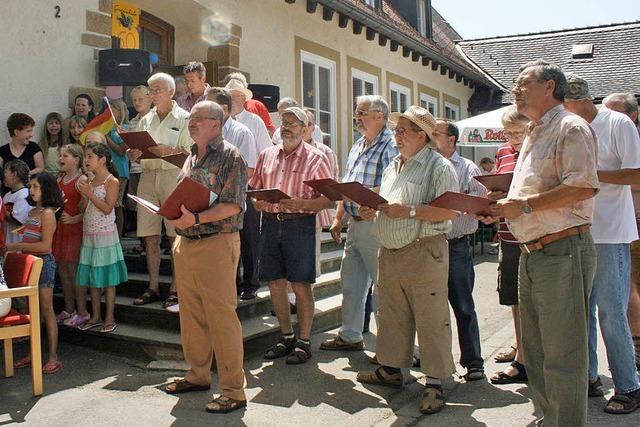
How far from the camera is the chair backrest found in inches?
189

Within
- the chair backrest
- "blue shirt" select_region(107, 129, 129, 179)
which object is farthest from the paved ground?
"blue shirt" select_region(107, 129, 129, 179)

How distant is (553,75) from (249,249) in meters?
3.43

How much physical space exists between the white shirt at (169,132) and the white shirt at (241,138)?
14.2 inches

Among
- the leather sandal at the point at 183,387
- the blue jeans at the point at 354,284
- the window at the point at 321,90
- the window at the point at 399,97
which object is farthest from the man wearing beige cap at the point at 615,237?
the window at the point at 399,97

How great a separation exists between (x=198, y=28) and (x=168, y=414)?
21.2 ft

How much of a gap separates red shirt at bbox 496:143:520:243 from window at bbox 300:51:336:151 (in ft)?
21.1

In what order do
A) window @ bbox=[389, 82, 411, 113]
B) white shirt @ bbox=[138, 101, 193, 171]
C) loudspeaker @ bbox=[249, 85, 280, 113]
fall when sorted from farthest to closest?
window @ bbox=[389, 82, 411, 113], loudspeaker @ bbox=[249, 85, 280, 113], white shirt @ bbox=[138, 101, 193, 171]

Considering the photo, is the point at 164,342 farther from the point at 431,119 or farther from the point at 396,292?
the point at 431,119

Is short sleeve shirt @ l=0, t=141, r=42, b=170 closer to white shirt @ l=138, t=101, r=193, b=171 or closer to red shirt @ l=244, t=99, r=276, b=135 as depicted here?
white shirt @ l=138, t=101, r=193, b=171

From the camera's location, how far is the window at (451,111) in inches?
730

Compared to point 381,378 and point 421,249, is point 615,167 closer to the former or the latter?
point 421,249

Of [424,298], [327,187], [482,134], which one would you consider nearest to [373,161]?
[327,187]

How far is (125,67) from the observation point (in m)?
7.13

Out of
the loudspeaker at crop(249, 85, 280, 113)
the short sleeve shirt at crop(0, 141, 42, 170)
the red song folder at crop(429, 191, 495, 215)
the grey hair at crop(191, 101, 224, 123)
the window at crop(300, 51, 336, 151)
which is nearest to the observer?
the red song folder at crop(429, 191, 495, 215)
